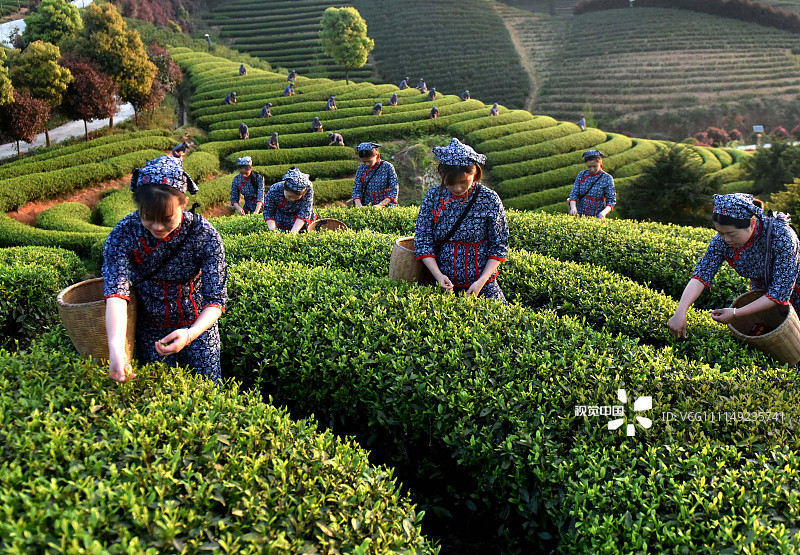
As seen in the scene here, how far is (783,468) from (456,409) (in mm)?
1741

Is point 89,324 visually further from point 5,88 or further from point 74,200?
point 5,88

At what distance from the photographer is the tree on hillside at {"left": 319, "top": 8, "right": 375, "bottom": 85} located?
110 feet

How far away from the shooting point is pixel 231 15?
167 ft

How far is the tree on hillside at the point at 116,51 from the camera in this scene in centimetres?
2014

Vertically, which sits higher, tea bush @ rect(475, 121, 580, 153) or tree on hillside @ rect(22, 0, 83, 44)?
tree on hillside @ rect(22, 0, 83, 44)

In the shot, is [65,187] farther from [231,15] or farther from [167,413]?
[231,15]

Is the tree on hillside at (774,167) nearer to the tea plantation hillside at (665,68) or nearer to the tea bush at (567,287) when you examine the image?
the tea bush at (567,287)

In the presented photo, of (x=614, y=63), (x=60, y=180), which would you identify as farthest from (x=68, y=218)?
(x=614, y=63)

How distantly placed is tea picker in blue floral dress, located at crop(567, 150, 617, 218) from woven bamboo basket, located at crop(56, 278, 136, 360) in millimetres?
7604

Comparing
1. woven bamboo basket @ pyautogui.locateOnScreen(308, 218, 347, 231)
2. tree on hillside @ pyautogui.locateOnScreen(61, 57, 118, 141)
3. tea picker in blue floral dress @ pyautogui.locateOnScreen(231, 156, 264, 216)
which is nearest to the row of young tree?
tree on hillside @ pyautogui.locateOnScreen(61, 57, 118, 141)

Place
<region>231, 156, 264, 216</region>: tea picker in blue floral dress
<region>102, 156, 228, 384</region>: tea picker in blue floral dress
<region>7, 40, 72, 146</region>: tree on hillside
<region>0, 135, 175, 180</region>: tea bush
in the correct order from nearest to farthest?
<region>102, 156, 228, 384</region>: tea picker in blue floral dress → <region>231, 156, 264, 216</region>: tea picker in blue floral dress → <region>0, 135, 175, 180</region>: tea bush → <region>7, 40, 72, 146</region>: tree on hillside

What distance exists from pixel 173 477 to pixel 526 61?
52.5m

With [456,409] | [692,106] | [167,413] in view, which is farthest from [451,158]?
[692,106]

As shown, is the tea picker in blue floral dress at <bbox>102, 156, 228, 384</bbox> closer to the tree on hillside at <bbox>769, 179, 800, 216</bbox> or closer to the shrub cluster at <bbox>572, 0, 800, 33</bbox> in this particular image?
the tree on hillside at <bbox>769, 179, 800, 216</bbox>
